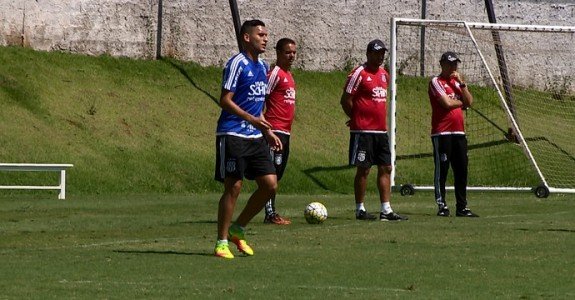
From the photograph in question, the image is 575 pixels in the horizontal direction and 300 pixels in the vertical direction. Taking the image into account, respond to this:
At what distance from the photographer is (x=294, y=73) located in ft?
107

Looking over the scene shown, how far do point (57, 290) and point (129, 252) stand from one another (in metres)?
3.10

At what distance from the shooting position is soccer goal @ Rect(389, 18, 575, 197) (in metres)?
25.0

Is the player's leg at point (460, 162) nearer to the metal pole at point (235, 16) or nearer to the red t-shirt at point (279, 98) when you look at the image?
the red t-shirt at point (279, 98)

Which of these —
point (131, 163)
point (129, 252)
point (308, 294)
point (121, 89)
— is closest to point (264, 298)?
point (308, 294)

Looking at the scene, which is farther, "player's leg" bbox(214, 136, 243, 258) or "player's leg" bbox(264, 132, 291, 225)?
"player's leg" bbox(264, 132, 291, 225)

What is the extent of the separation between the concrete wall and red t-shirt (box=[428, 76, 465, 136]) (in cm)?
1259

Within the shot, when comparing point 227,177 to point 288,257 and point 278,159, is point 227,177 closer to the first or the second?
point 288,257

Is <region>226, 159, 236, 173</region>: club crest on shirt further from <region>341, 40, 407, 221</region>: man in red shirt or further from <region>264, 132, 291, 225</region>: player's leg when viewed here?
<region>341, 40, 407, 221</region>: man in red shirt

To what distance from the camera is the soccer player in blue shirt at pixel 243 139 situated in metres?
12.6

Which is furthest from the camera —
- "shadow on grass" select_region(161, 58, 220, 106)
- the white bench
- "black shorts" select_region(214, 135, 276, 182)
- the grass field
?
"shadow on grass" select_region(161, 58, 220, 106)

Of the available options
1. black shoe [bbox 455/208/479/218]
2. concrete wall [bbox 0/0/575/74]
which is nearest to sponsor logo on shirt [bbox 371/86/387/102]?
black shoe [bbox 455/208/479/218]

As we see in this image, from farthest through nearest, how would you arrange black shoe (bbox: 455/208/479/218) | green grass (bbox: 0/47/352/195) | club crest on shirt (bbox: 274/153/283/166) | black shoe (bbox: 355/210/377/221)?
1. green grass (bbox: 0/47/352/195)
2. black shoe (bbox: 455/208/479/218)
3. black shoe (bbox: 355/210/377/221)
4. club crest on shirt (bbox: 274/153/283/166)

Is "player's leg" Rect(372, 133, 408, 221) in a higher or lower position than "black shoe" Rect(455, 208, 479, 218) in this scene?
higher

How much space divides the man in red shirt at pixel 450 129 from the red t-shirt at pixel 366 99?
1.11 m
